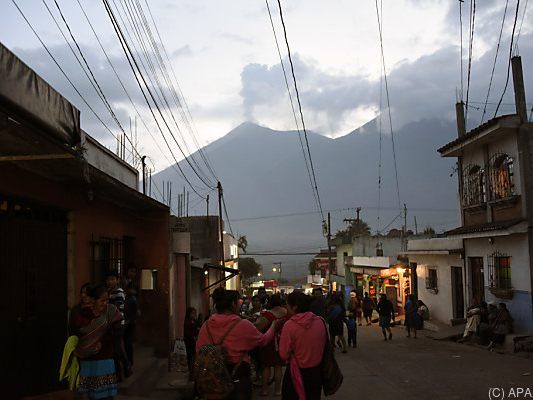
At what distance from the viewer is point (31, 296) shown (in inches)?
278

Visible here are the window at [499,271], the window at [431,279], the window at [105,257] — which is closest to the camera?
the window at [105,257]

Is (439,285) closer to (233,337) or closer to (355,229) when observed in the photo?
(233,337)

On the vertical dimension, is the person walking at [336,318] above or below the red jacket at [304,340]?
below

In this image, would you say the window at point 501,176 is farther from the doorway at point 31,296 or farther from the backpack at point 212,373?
the backpack at point 212,373

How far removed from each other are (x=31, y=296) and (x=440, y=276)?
18646mm

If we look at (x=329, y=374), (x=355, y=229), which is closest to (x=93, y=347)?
(x=329, y=374)

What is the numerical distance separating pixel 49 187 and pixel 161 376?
4.20m

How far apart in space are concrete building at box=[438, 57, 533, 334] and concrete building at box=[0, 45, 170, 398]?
10.8 metres

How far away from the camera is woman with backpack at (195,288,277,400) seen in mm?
4445

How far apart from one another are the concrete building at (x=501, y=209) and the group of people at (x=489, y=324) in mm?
809

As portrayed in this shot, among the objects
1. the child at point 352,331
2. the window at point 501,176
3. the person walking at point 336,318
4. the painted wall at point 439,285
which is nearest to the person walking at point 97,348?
the person walking at point 336,318

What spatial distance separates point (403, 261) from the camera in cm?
2828

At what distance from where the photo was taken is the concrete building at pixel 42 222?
14.6 ft

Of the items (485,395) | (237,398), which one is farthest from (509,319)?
(237,398)
